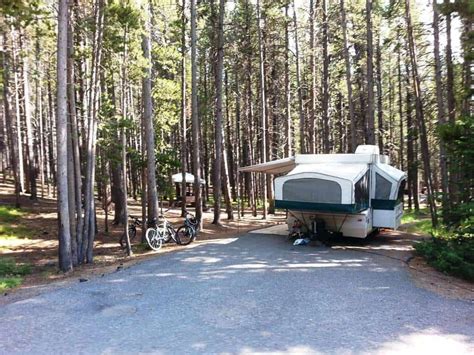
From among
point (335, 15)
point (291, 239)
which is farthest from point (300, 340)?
point (335, 15)

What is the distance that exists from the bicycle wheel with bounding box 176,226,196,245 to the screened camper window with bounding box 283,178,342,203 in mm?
3292

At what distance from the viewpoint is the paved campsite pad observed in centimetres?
491

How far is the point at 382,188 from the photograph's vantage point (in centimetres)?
1295

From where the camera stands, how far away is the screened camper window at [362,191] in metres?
11.7

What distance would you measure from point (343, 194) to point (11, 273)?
8886 millimetres

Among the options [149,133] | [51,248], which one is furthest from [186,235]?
[51,248]

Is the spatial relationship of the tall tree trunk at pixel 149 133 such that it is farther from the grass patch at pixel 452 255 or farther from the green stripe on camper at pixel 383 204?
the grass patch at pixel 452 255

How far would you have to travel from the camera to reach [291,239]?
13344 mm

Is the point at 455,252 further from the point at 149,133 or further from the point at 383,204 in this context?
the point at 149,133

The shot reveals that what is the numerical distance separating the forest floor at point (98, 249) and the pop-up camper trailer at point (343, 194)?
0.81m

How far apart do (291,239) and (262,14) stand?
12653 millimetres

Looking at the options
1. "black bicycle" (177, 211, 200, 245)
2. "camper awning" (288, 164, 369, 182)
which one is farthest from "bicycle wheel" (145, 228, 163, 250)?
"camper awning" (288, 164, 369, 182)

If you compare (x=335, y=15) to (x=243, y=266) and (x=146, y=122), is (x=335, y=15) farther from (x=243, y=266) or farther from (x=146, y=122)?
(x=243, y=266)

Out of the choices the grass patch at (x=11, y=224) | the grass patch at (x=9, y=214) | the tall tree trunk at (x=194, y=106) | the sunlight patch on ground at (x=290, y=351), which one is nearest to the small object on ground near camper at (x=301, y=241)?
the tall tree trunk at (x=194, y=106)
